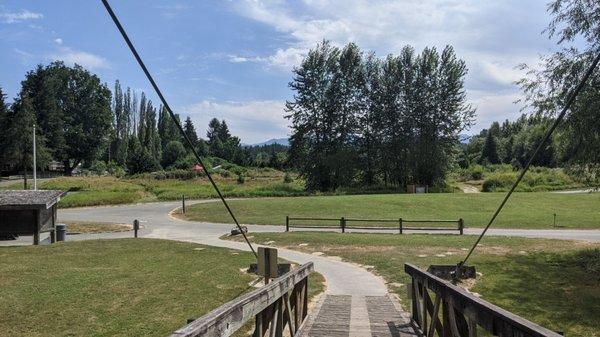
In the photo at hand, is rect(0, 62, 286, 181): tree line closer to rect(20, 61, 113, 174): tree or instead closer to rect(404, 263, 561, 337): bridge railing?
rect(20, 61, 113, 174): tree

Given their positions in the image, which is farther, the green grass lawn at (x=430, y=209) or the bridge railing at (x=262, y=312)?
the green grass lawn at (x=430, y=209)

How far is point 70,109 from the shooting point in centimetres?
8281

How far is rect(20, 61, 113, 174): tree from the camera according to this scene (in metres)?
75.4

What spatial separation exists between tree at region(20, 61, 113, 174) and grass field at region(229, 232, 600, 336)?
62070mm

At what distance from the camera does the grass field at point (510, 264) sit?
11.2m

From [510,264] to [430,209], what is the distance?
73.1ft

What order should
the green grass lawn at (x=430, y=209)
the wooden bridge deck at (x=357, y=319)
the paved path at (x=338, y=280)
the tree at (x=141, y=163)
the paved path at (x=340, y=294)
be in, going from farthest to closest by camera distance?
the tree at (x=141, y=163) → the green grass lawn at (x=430, y=209) → the paved path at (x=338, y=280) → the paved path at (x=340, y=294) → the wooden bridge deck at (x=357, y=319)

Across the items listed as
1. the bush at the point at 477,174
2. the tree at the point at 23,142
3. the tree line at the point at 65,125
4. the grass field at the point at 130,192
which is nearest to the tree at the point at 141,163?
the tree line at the point at 65,125

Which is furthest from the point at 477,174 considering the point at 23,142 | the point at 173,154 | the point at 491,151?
the point at 23,142

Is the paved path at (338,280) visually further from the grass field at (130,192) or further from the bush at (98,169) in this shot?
the bush at (98,169)

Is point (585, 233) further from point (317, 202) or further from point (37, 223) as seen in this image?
point (37, 223)

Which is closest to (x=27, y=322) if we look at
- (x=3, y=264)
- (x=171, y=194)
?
(x=3, y=264)

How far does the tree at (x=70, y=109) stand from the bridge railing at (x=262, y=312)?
7596 centimetres

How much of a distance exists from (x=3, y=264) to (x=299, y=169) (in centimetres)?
4826
